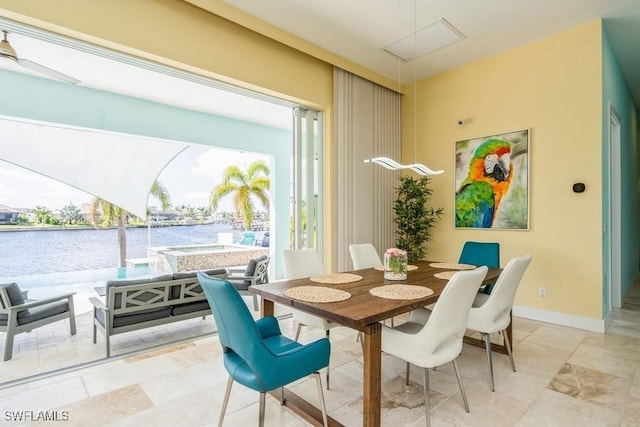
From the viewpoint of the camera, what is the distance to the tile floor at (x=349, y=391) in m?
2.01

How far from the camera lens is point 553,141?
3797 millimetres

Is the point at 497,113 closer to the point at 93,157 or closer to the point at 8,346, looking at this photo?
the point at 8,346

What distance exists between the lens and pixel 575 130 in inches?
143

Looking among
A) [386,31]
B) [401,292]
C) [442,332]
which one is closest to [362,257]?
[401,292]

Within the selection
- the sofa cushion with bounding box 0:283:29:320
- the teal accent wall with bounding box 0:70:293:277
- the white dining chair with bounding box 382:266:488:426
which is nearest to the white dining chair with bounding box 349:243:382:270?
the white dining chair with bounding box 382:266:488:426

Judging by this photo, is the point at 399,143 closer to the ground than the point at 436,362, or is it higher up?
higher up

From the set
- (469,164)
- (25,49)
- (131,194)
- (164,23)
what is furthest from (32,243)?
(469,164)

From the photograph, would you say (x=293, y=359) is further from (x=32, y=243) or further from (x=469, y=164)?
(x=32, y=243)

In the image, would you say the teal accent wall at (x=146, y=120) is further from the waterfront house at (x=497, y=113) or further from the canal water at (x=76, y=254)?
the canal water at (x=76, y=254)

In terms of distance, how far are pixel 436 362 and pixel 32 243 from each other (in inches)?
213

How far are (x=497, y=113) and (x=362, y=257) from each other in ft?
8.61

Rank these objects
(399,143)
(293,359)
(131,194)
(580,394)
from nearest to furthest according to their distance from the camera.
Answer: (293,359) → (580,394) → (399,143) → (131,194)

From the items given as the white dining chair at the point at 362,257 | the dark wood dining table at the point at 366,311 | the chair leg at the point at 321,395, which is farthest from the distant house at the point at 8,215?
the chair leg at the point at 321,395

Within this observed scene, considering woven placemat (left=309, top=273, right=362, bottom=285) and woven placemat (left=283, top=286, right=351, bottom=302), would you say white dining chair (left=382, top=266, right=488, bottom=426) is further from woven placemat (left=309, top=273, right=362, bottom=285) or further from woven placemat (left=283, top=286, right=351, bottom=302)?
woven placemat (left=309, top=273, right=362, bottom=285)
